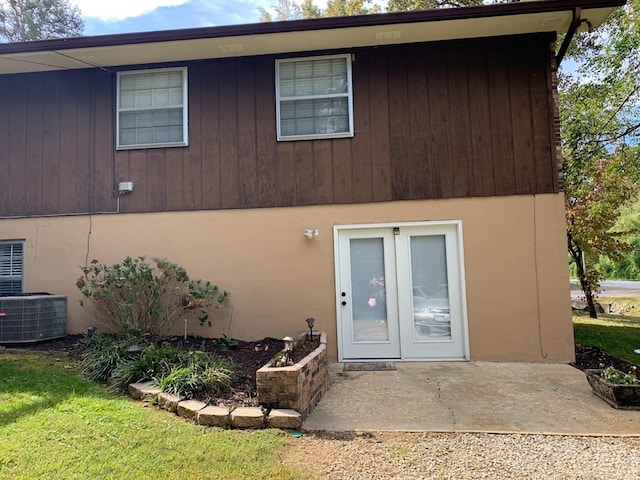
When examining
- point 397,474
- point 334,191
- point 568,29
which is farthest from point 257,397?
point 568,29

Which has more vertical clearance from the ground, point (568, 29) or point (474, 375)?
point (568, 29)

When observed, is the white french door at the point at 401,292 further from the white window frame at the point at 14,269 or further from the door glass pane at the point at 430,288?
the white window frame at the point at 14,269

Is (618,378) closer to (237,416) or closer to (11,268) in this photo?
(237,416)

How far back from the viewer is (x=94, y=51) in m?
6.61

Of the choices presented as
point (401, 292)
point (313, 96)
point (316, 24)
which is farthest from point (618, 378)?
point (316, 24)

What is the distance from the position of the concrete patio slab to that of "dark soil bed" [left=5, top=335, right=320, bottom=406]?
2.34 ft

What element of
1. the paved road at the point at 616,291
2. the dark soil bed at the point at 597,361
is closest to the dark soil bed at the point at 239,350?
the dark soil bed at the point at 597,361

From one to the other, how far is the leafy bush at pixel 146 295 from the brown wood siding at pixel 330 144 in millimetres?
1086

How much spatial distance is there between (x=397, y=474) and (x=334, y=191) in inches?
172

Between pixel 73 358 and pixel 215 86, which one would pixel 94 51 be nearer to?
pixel 215 86

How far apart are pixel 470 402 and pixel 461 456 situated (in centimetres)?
131

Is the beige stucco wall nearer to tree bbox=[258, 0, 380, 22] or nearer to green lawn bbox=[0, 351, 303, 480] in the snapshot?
green lawn bbox=[0, 351, 303, 480]

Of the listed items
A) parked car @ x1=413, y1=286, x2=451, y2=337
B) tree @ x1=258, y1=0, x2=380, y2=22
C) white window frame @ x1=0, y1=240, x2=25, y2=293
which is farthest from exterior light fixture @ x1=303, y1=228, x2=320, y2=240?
tree @ x1=258, y1=0, x2=380, y2=22

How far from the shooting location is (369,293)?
6.51 meters
